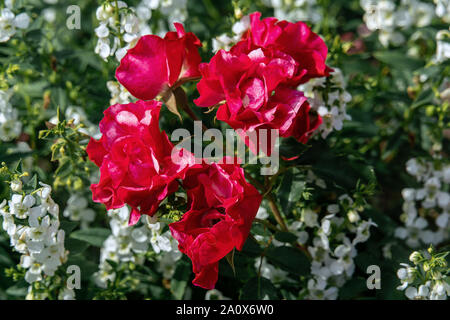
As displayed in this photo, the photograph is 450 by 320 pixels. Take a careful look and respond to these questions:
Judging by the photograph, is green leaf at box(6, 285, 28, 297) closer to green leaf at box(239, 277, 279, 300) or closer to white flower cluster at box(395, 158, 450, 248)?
green leaf at box(239, 277, 279, 300)

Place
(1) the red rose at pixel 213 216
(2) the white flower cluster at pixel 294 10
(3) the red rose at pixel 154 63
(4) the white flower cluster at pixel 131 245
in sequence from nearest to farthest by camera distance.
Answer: (1) the red rose at pixel 213 216, (3) the red rose at pixel 154 63, (4) the white flower cluster at pixel 131 245, (2) the white flower cluster at pixel 294 10

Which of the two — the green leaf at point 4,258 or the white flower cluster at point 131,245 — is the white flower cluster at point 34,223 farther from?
the green leaf at point 4,258

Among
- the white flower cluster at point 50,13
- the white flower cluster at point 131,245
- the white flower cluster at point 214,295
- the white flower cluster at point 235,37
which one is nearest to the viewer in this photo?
the white flower cluster at point 131,245

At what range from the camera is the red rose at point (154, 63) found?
44.3 inches

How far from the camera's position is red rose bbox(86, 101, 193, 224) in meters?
1.01

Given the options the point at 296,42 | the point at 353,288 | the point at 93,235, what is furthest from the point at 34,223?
the point at 353,288

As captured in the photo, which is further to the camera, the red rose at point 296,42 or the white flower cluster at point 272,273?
the white flower cluster at point 272,273

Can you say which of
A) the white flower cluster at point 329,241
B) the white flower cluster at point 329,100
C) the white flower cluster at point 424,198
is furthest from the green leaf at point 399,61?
the white flower cluster at point 329,241

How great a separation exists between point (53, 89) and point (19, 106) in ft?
0.71

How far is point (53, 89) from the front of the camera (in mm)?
1683

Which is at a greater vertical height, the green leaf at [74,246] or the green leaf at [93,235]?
the green leaf at [74,246]

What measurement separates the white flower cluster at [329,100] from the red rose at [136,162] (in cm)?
47

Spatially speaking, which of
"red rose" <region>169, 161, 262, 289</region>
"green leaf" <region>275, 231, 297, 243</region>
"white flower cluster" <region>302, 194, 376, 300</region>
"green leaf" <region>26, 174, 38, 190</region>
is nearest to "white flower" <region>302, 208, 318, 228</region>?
"white flower cluster" <region>302, 194, 376, 300</region>

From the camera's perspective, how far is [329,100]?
4.49 feet
